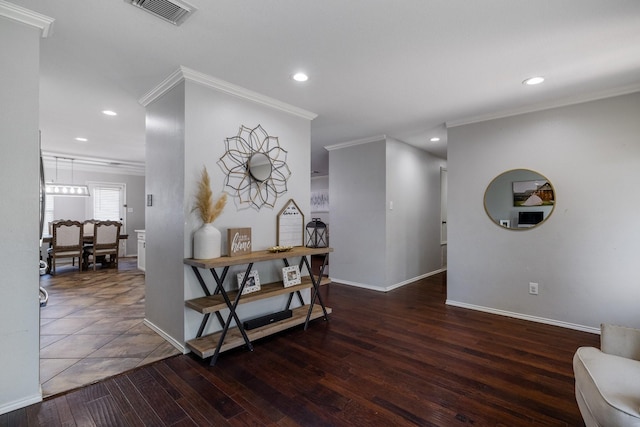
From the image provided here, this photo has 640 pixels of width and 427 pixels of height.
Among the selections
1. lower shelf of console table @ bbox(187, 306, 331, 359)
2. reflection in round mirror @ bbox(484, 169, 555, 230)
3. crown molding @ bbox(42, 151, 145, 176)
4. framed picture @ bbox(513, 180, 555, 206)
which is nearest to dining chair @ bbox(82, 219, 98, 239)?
crown molding @ bbox(42, 151, 145, 176)

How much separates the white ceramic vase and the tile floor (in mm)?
869

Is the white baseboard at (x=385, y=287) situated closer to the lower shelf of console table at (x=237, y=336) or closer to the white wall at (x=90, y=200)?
the lower shelf of console table at (x=237, y=336)

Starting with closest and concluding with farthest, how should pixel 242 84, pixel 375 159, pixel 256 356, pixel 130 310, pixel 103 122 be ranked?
pixel 256 356 < pixel 242 84 < pixel 130 310 < pixel 103 122 < pixel 375 159

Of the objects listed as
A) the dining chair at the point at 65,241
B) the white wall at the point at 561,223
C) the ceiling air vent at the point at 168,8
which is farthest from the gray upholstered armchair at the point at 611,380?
the dining chair at the point at 65,241

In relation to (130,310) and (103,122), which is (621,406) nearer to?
(130,310)

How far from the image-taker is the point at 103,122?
4105 millimetres

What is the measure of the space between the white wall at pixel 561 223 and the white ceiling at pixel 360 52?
295mm

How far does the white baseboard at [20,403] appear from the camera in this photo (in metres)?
1.75

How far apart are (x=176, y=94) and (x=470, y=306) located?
400 centimetres

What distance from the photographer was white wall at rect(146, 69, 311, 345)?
2.58 m

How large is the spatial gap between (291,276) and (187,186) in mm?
1318

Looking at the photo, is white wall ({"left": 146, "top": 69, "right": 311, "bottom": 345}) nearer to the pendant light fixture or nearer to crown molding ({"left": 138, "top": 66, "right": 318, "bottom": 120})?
crown molding ({"left": 138, "top": 66, "right": 318, "bottom": 120})

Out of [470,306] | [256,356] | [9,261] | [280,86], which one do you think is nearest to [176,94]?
[280,86]

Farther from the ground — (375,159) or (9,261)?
(375,159)
